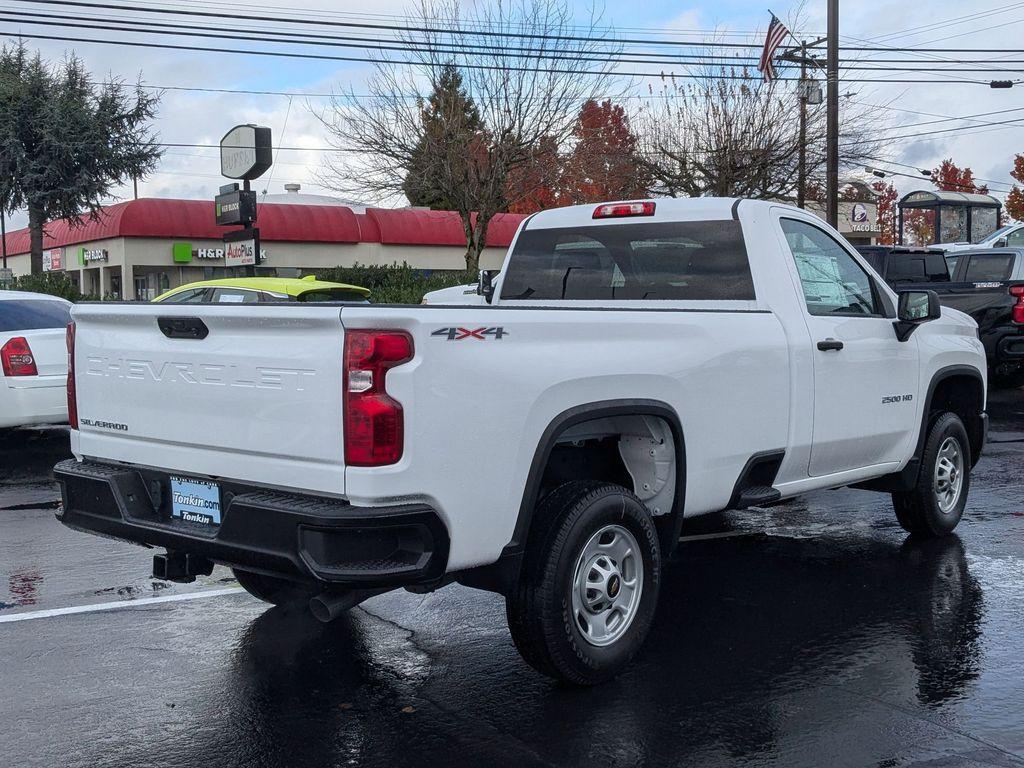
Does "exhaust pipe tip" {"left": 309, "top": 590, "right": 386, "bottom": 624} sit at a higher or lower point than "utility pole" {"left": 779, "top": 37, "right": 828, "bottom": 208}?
lower

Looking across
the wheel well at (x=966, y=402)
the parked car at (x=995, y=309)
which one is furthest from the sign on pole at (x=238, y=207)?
the wheel well at (x=966, y=402)

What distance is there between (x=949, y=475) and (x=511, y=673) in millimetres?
3713

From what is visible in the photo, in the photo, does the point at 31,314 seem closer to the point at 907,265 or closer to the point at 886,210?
the point at 907,265

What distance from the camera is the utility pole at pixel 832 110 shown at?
26828 mm

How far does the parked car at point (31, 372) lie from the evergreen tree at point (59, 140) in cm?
2534

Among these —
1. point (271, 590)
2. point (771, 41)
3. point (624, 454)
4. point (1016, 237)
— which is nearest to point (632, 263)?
point (624, 454)

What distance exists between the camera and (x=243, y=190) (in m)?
22.8

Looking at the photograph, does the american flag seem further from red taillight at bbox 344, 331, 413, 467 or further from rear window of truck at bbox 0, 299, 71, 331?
red taillight at bbox 344, 331, 413, 467

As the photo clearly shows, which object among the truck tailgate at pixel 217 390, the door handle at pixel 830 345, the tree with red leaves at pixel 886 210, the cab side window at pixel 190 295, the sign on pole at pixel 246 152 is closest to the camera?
the truck tailgate at pixel 217 390

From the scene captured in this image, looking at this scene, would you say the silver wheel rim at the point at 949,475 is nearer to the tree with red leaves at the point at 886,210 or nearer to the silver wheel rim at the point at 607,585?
the silver wheel rim at the point at 607,585

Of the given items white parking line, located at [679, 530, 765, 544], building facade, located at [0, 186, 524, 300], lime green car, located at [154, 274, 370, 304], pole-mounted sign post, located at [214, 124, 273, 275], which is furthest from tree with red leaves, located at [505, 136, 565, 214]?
white parking line, located at [679, 530, 765, 544]

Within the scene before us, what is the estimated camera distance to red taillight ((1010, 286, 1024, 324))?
Result: 49.6 ft

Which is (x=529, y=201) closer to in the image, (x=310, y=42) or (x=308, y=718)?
(x=310, y=42)

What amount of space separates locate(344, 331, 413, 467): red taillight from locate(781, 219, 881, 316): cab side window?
110 inches
